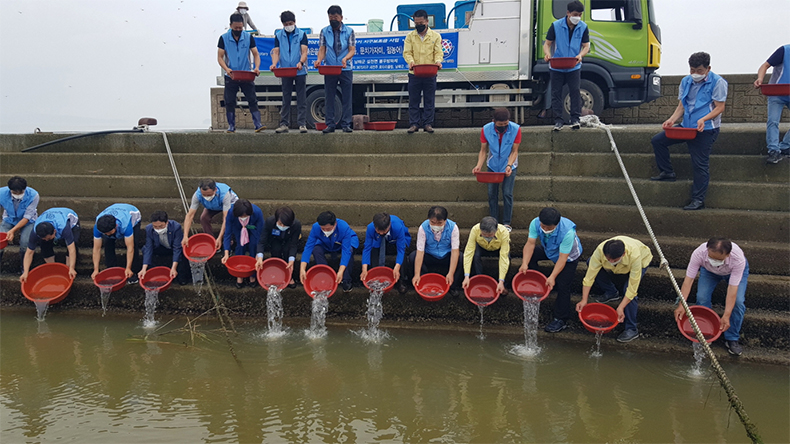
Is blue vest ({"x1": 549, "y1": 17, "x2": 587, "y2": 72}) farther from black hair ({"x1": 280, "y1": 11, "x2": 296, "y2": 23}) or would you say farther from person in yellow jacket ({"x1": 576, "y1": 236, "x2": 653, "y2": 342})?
black hair ({"x1": 280, "y1": 11, "x2": 296, "y2": 23})

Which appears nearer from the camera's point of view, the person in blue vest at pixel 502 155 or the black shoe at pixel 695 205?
the black shoe at pixel 695 205

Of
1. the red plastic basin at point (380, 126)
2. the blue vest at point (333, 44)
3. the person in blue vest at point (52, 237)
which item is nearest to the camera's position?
the person in blue vest at point (52, 237)

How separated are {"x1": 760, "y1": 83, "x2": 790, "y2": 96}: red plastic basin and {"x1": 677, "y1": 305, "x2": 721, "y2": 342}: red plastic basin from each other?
2.77m

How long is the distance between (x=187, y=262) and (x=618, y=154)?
511cm

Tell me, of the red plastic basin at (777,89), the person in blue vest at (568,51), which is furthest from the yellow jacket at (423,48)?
the red plastic basin at (777,89)

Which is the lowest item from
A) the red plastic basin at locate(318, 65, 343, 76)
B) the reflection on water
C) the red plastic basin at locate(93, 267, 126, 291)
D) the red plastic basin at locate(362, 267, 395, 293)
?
the reflection on water

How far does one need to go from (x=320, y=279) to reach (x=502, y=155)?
96.9 inches

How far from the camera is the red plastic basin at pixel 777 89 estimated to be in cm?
568

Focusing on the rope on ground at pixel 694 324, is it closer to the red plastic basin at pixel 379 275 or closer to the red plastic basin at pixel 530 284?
the red plastic basin at pixel 530 284

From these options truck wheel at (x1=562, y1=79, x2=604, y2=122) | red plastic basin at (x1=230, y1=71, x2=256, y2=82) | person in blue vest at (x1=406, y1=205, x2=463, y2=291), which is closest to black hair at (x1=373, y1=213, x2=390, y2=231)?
person in blue vest at (x1=406, y1=205, x2=463, y2=291)

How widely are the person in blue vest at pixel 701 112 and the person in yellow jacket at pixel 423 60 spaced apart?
303cm

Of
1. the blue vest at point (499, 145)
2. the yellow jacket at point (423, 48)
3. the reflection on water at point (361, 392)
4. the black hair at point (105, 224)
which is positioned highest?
the yellow jacket at point (423, 48)

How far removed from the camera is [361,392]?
13.9 ft

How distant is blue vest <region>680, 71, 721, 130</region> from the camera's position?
5.63m
